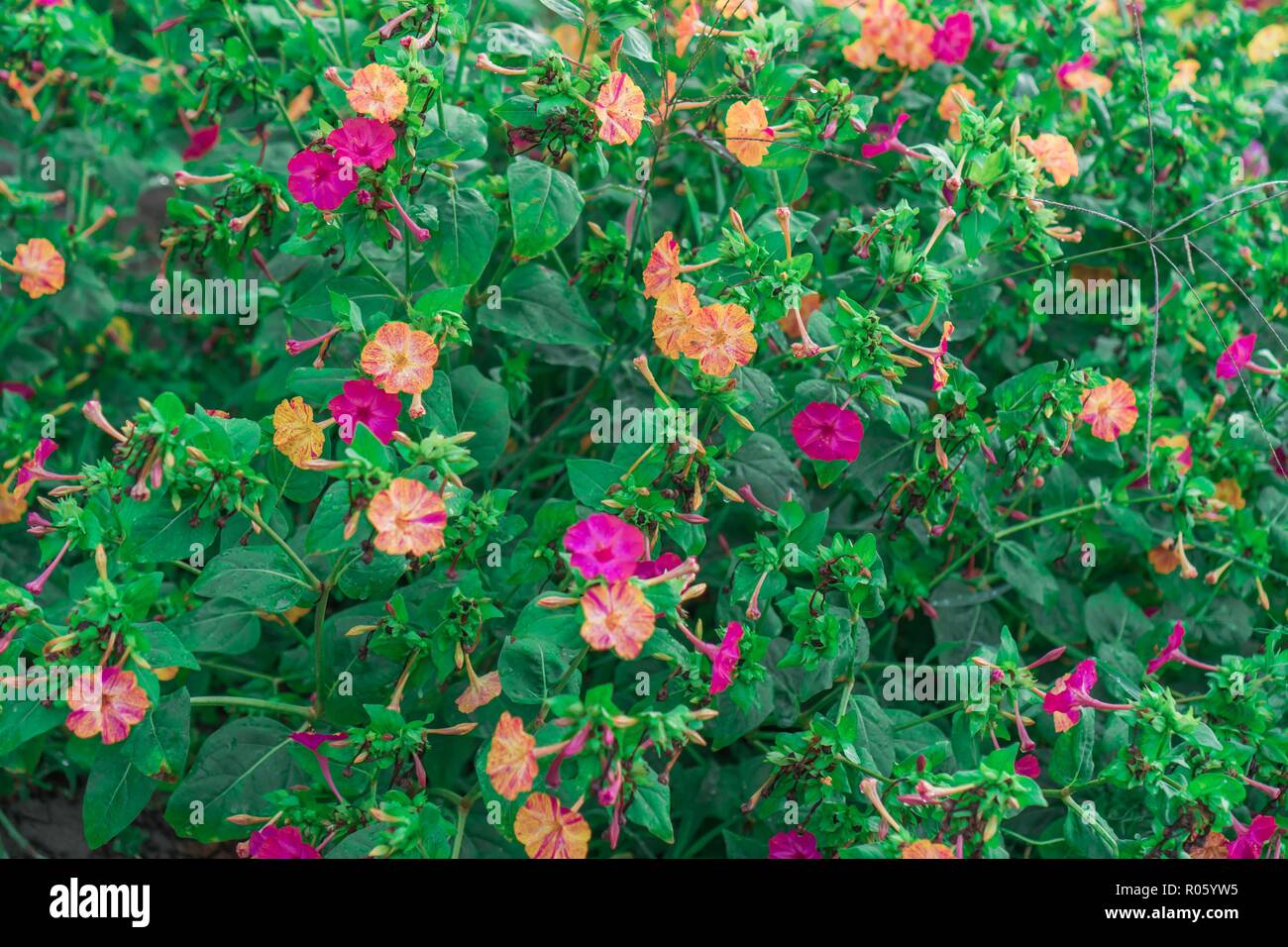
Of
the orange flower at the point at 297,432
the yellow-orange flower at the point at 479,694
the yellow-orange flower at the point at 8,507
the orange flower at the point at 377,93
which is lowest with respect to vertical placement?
the yellow-orange flower at the point at 479,694

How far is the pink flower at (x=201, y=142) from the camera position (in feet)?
8.79

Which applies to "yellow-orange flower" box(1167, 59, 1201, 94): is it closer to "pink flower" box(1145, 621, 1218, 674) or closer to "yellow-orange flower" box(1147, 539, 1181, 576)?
"yellow-orange flower" box(1147, 539, 1181, 576)

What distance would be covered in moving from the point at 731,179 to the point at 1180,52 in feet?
4.22

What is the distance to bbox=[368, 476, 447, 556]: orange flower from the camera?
1.43m

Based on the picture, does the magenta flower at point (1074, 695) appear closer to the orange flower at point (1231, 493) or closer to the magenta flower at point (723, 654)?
the magenta flower at point (723, 654)

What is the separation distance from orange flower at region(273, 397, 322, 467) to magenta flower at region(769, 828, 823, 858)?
3.04 ft

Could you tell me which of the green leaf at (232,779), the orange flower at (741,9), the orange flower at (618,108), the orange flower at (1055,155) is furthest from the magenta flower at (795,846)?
the orange flower at (741,9)

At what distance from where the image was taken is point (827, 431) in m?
1.89

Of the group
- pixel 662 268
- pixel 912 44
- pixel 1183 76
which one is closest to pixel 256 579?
pixel 662 268

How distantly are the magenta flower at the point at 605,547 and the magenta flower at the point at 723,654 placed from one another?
0.59ft

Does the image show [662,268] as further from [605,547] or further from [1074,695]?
[1074,695]

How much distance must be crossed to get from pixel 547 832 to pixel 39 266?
1729 mm

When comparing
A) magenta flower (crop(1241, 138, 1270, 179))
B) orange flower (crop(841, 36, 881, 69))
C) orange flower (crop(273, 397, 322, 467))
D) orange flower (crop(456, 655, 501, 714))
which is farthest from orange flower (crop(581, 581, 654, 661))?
magenta flower (crop(1241, 138, 1270, 179))

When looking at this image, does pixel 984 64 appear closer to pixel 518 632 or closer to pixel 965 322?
pixel 965 322
